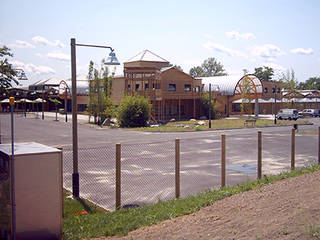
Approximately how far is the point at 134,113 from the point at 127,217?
113 feet

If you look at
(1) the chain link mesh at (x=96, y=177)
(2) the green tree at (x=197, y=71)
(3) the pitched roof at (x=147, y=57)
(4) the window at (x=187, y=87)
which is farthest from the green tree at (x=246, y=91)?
(2) the green tree at (x=197, y=71)

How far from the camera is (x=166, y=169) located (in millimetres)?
14555

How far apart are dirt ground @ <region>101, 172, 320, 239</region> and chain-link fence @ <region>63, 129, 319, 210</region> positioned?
250 centimetres

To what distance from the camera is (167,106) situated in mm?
54719

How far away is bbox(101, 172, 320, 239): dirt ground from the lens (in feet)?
19.5

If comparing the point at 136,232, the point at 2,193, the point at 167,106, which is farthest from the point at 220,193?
the point at 167,106

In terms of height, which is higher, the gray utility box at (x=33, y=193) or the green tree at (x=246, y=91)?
the green tree at (x=246, y=91)

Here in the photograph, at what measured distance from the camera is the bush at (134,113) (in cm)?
4222

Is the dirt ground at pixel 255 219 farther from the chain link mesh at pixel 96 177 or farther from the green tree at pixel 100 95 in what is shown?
the green tree at pixel 100 95

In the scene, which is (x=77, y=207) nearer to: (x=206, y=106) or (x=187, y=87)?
(x=206, y=106)

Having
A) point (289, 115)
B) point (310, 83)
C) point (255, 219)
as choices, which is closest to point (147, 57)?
point (289, 115)

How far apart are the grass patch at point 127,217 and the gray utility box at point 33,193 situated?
0.50m

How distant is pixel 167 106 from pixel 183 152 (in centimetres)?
3600

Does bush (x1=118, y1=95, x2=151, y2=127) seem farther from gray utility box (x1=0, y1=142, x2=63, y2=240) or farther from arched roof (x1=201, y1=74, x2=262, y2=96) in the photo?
gray utility box (x1=0, y1=142, x2=63, y2=240)
